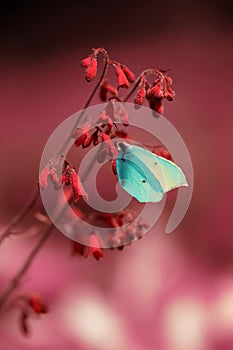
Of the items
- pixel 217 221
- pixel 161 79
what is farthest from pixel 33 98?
pixel 161 79

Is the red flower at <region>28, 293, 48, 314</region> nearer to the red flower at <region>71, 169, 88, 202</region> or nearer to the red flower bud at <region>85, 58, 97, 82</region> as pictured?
the red flower at <region>71, 169, 88, 202</region>

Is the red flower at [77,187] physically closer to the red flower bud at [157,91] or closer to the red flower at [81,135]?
the red flower at [81,135]

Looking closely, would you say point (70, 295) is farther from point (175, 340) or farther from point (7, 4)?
point (7, 4)

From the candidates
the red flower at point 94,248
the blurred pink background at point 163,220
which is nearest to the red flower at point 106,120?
the red flower at point 94,248

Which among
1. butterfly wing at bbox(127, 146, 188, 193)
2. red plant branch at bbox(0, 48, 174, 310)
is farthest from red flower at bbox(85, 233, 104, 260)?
butterfly wing at bbox(127, 146, 188, 193)

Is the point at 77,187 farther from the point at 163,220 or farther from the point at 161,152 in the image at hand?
the point at 163,220

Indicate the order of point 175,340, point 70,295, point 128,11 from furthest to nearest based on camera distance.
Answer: point 128,11 < point 70,295 < point 175,340
